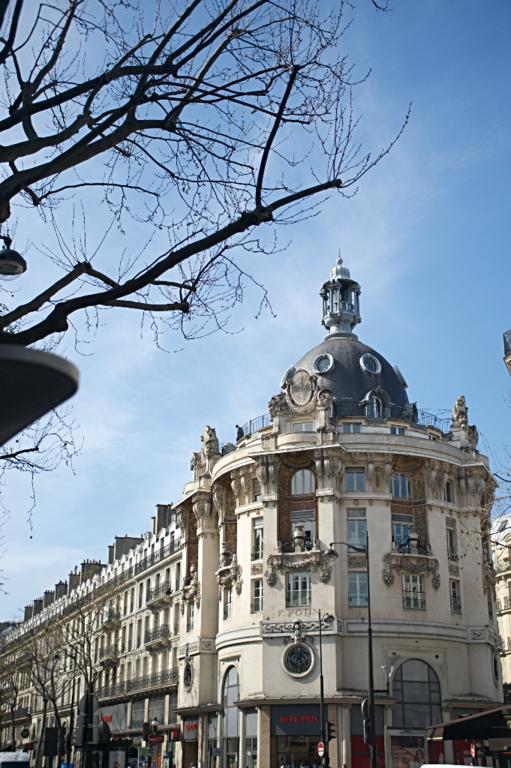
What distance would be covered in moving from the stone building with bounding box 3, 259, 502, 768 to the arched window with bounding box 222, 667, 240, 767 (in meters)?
0.13

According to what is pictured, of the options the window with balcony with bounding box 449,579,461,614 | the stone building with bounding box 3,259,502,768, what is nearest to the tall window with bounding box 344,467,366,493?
the stone building with bounding box 3,259,502,768

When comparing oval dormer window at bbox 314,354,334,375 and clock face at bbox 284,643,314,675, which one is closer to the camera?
clock face at bbox 284,643,314,675

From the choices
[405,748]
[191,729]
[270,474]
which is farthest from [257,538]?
[405,748]

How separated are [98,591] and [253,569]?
991 inches

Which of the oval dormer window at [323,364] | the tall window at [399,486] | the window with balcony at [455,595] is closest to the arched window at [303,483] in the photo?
the tall window at [399,486]

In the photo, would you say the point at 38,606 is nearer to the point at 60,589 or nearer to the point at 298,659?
the point at 60,589

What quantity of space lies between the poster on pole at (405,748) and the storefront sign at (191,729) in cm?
1325

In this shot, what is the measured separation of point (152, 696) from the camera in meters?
64.6

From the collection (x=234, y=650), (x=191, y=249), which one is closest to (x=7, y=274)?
(x=191, y=249)

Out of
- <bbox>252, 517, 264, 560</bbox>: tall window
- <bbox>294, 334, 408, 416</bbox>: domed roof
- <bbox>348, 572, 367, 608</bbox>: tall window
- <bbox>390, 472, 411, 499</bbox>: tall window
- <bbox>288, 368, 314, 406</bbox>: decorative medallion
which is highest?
<bbox>294, 334, 408, 416</bbox>: domed roof

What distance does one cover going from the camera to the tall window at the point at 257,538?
173 feet

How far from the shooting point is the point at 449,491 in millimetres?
54562

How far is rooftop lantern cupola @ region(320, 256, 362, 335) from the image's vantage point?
63938mm

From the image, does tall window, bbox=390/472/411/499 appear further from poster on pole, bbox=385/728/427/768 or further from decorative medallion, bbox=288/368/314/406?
poster on pole, bbox=385/728/427/768
